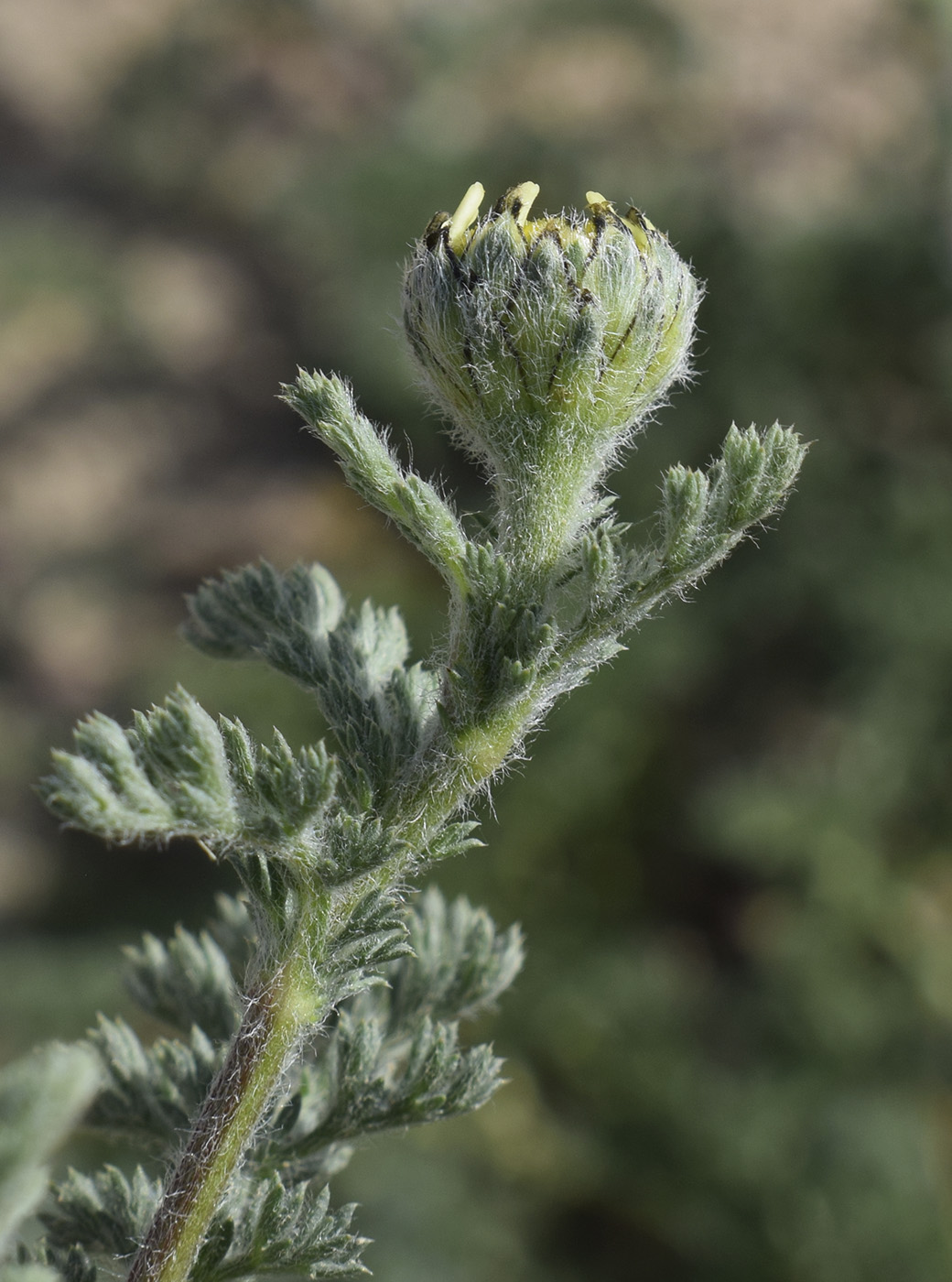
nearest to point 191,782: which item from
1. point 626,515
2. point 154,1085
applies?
point 154,1085

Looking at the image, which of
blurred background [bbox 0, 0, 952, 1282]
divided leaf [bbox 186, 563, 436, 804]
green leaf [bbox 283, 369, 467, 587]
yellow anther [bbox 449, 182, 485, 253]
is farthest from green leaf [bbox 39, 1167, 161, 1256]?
blurred background [bbox 0, 0, 952, 1282]

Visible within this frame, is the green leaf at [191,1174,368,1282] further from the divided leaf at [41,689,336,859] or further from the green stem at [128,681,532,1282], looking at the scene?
the divided leaf at [41,689,336,859]

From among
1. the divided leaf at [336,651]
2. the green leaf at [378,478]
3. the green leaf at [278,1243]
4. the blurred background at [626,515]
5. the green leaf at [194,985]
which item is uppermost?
the blurred background at [626,515]

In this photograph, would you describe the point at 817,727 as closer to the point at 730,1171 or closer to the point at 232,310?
the point at 730,1171

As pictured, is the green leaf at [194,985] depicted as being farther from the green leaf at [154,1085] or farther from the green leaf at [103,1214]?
the green leaf at [103,1214]

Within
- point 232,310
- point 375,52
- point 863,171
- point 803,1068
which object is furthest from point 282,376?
point 803,1068

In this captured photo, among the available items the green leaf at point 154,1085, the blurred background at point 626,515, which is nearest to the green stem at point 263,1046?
the green leaf at point 154,1085

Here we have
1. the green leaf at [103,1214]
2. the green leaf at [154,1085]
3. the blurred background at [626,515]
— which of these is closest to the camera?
the green leaf at [103,1214]
